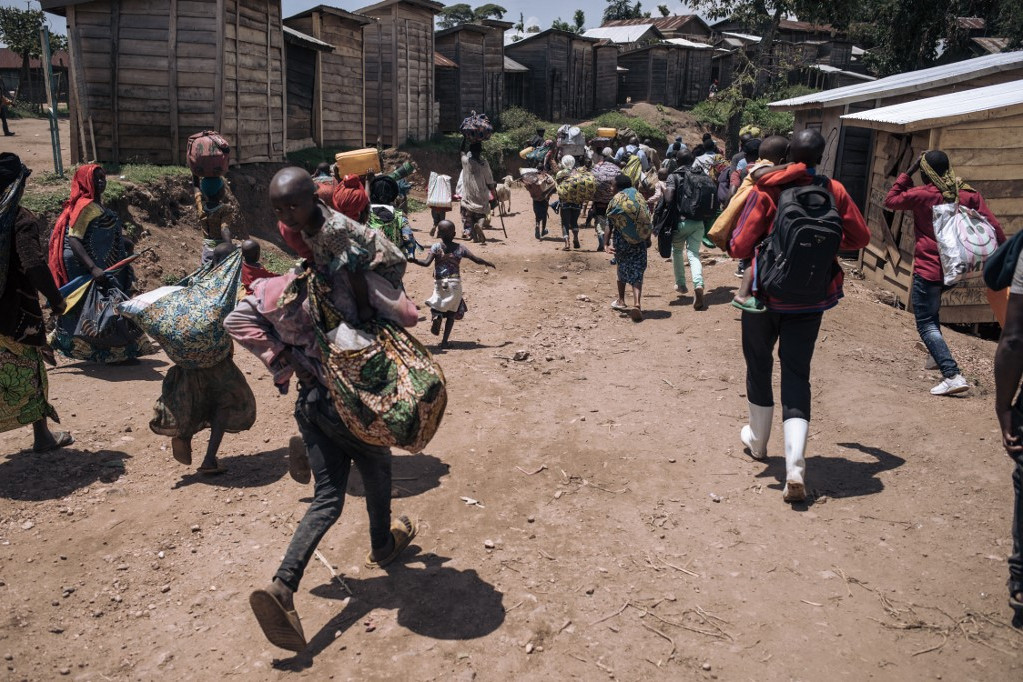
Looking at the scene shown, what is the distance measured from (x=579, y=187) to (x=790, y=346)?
8.55 m

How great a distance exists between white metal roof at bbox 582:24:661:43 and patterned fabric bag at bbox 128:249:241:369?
39.3 metres

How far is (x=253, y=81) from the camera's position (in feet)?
44.4

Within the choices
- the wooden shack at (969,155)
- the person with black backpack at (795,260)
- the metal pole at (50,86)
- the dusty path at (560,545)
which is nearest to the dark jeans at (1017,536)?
the dusty path at (560,545)

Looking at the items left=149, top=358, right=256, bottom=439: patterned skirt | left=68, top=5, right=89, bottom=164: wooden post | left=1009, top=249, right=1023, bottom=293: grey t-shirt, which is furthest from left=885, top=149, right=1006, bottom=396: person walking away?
left=68, top=5, right=89, bottom=164: wooden post

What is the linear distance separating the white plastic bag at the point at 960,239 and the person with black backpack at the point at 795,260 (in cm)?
190

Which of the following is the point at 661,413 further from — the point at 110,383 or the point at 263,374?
the point at 110,383

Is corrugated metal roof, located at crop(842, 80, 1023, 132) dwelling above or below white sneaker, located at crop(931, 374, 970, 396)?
above

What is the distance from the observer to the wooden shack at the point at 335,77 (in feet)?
60.8

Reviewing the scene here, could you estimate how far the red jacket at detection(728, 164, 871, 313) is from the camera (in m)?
4.66

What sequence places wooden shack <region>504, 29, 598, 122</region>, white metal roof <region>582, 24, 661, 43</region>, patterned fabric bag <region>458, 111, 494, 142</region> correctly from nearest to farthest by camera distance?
patterned fabric bag <region>458, 111, 494, 142</region> < wooden shack <region>504, 29, 598, 122</region> < white metal roof <region>582, 24, 661, 43</region>

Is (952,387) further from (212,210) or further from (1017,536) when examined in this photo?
(212,210)

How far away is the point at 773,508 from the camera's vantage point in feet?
15.3

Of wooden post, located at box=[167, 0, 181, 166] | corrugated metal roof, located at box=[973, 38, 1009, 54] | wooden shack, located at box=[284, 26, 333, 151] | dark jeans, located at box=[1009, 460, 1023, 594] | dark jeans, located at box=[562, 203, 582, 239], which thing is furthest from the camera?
corrugated metal roof, located at box=[973, 38, 1009, 54]

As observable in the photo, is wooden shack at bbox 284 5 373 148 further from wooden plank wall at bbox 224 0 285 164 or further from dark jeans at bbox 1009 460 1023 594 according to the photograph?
dark jeans at bbox 1009 460 1023 594
